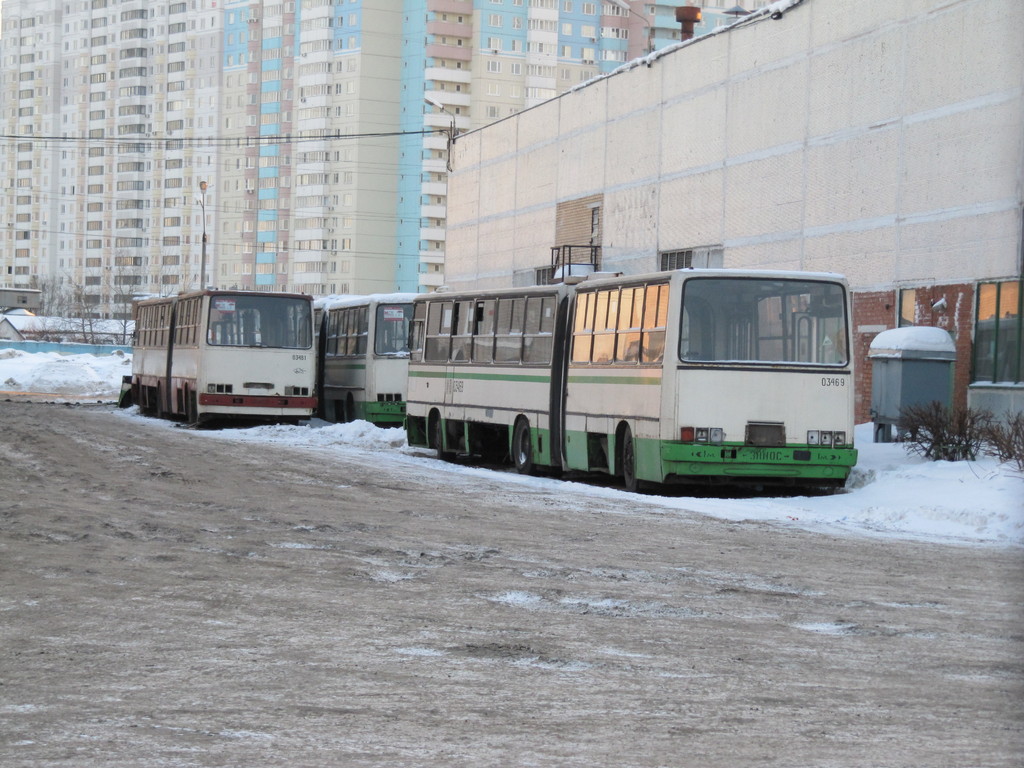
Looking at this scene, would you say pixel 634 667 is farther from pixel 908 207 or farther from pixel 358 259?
pixel 358 259

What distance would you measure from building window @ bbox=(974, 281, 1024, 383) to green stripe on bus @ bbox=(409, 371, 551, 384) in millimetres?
8845

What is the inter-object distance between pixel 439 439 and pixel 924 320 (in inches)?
372

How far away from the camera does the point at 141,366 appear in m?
46.1

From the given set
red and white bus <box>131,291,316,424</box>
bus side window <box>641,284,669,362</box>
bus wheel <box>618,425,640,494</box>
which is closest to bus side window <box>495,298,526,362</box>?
bus wheel <box>618,425,640,494</box>

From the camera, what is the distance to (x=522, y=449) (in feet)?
85.6

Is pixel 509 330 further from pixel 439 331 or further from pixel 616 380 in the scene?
pixel 616 380

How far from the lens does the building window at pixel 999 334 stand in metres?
29.2

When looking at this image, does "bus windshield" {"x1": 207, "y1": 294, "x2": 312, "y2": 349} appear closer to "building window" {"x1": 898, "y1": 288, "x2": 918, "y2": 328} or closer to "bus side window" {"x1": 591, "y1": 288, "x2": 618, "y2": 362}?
"building window" {"x1": 898, "y1": 288, "x2": 918, "y2": 328}

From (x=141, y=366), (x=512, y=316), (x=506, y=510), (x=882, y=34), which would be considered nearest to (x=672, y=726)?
(x=506, y=510)

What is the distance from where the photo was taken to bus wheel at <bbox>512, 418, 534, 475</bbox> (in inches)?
1009

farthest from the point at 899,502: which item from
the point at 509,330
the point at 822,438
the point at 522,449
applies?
the point at 509,330

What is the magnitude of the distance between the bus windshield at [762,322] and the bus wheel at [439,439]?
8.95 meters

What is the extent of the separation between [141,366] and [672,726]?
4032 cm

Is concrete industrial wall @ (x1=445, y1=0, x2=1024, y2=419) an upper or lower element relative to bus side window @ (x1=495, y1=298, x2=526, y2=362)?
upper
